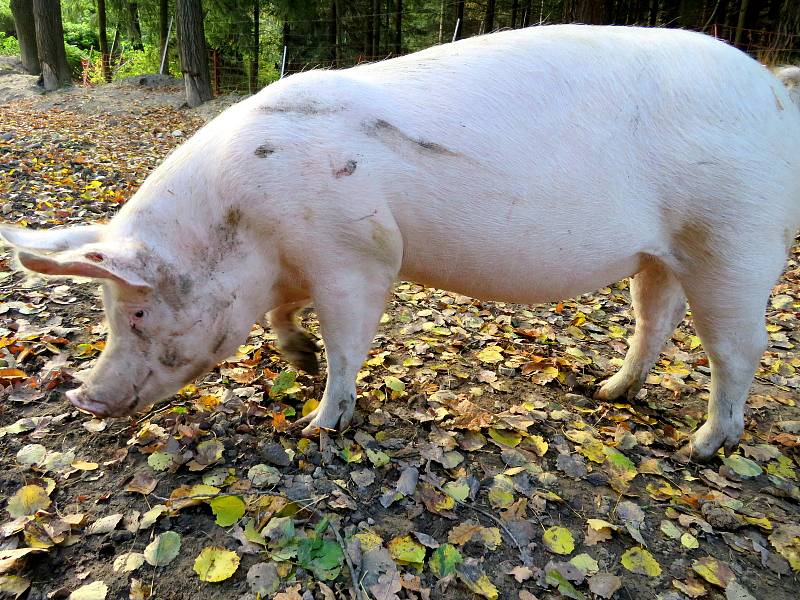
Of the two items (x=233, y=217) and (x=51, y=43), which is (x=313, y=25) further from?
(x=233, y=217)

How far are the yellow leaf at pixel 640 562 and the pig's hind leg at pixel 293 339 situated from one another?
68.8 inches

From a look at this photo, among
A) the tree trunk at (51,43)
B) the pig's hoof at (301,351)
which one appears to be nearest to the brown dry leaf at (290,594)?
the pig's hoof at (301,351)

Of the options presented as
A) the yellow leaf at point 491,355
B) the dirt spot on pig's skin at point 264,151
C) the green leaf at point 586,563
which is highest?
the dirt spot on pig's skin at point 264,151

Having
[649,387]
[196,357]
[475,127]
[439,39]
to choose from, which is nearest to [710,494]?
[649,387]

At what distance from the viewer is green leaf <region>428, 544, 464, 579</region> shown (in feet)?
6.77

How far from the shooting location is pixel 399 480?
2.49 metres

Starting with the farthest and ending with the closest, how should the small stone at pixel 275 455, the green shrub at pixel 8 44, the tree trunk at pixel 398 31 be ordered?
1. the green shrub at pixel 8 44
2. the tree trunk at pixel 398 31
3. the small stone at pixel 275 455

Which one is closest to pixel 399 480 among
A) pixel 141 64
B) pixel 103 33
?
pixel 103 33

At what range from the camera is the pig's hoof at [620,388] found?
331 cm

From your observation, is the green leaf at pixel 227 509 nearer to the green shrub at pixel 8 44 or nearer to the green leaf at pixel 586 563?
the green leaf at pixel 586 563

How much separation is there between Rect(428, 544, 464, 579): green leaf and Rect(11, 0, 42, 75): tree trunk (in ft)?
62.8

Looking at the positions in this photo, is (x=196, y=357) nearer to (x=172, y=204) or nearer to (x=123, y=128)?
(x=172, y=204)

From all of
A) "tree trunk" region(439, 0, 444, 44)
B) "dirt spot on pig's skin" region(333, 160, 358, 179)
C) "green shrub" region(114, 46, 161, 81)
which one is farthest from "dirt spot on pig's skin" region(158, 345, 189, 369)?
"green shrub" region(114, 46, 161, 81)

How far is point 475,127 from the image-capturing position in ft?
7.48
